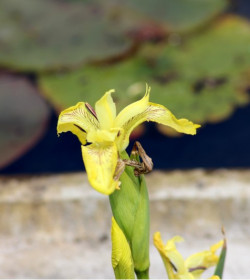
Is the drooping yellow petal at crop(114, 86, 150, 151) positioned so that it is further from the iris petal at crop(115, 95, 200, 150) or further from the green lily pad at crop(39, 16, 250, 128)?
the green lily pad at crop(39, 16, 250, 128)

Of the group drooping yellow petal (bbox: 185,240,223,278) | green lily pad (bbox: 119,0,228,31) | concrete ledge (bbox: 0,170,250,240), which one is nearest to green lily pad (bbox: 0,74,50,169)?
Answer: concrete ledge (bbox: 0,170,250,240)

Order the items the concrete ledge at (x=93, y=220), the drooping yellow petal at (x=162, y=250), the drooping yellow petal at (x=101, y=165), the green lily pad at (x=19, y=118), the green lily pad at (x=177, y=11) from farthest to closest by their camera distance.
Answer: the green lily pad at (x=177, y=11) < the green lily pad at (x=19, y=118) < the concrete ledge at (x=93, y=220) < the drooping yellow petal at (x=162, y=250) < the drooping yellow petal at (x=101, y=165)

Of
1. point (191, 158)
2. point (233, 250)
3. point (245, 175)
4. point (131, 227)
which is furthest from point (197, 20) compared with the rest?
point (131, 227)

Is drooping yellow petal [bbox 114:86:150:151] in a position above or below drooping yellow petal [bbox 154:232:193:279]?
above

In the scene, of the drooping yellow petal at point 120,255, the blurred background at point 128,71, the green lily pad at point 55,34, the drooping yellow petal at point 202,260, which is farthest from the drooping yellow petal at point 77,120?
the green lily pad at point 55,34

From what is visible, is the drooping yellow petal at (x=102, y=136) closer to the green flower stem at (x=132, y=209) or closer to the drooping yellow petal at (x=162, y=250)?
the green flower stem at (x=132, y=209)

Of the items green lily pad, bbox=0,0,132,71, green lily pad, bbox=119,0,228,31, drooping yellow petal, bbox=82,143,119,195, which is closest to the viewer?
drooping yellow petal, bbox=82,143,119,195

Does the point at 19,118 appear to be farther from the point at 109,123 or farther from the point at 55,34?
the point at 109,123
